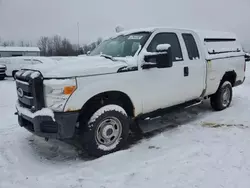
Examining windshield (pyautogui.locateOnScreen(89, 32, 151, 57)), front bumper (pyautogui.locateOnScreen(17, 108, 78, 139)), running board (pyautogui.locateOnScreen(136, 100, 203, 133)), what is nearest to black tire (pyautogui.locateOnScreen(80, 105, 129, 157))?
front bumper (pyautogui.locateOnScreen(17, 108, 78, 139))

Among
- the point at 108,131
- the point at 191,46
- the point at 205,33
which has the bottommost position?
the point at 108,131

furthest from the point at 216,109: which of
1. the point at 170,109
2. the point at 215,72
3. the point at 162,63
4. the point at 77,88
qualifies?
the point at 77,88

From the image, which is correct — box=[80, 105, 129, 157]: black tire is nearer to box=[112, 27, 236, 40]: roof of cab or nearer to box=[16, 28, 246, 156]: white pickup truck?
box=[16, 28, 246, 156]: white pickup truck

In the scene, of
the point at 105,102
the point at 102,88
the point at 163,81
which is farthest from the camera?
the point at 163,81

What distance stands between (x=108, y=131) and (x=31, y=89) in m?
1.35

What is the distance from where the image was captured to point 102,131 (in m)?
3.94

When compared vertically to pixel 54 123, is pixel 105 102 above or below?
above

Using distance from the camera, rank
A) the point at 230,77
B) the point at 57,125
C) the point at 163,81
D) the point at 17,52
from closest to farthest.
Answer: the point at 57,125 → the point at 163,81 → the point at 230,77 → the point at 17,52

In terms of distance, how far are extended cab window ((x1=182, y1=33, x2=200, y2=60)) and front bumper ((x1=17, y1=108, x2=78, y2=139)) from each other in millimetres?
2988

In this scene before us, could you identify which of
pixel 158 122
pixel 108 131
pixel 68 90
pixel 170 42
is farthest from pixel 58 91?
pixel 158 122

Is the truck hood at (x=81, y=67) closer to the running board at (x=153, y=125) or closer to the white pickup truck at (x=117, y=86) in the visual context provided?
the white pickup truck at (x=117, y=86)

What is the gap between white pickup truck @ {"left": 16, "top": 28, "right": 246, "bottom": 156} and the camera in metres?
3.53

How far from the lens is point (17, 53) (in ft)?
156

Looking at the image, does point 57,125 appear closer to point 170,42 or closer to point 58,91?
point 58,91
